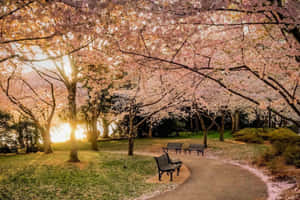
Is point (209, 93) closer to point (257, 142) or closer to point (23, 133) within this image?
point (257, 142)

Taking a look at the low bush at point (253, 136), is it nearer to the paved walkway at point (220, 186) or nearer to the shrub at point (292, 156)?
the shrub at point (292, 156)

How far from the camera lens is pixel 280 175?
957 centimetres

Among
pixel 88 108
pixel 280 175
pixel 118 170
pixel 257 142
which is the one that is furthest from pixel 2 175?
pixel 257 142

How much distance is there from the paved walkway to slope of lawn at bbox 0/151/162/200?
1618 mm

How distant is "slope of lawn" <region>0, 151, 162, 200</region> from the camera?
27.5 ft

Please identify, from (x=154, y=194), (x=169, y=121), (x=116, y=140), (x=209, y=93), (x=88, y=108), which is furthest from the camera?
(x=169, y=121)

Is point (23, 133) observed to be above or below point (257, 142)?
above

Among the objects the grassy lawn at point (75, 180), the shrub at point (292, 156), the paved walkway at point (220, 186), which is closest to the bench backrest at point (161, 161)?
the grassy lawn at point (75, 180)

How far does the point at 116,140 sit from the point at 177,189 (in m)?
24.1

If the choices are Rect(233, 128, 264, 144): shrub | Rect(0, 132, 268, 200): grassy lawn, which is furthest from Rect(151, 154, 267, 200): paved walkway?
Rect(233, 128, 264, 144): shrub

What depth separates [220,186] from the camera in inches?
339

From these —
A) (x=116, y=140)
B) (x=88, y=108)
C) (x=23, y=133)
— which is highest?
(x=88, y=108)

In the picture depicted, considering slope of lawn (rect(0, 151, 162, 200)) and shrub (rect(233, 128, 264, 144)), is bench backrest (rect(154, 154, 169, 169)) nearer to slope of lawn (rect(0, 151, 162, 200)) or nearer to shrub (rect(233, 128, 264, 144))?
slope of lawn (rect(0, 151, 162, 200))

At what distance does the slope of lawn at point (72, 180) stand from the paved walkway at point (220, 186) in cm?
162
